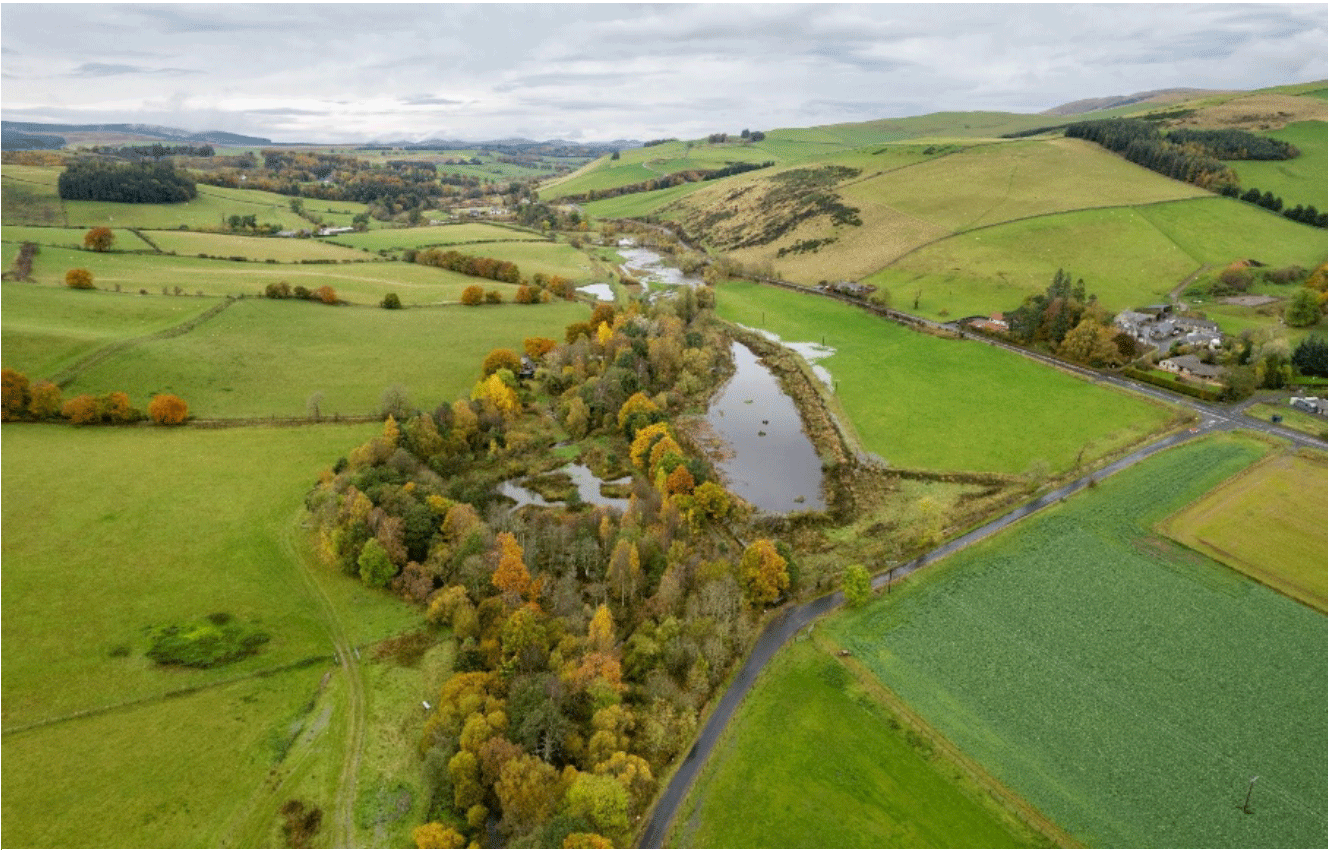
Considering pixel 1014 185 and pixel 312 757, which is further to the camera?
pixel 1014 185

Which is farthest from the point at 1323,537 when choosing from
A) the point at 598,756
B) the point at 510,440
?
the point at 510,440

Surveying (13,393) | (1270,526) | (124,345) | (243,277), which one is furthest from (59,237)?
(1270,526)

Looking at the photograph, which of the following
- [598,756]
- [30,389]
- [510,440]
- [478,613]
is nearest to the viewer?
[598,756]

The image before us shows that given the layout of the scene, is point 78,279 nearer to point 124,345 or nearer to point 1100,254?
point 124,345

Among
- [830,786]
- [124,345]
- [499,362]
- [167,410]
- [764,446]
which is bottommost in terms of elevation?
[830,786]

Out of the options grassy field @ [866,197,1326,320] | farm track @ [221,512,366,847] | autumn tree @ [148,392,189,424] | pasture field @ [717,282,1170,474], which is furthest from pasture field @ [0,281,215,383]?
grassy field @ [866,197,1326,320]

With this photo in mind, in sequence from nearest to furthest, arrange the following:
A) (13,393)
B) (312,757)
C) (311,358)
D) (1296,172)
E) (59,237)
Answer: (312,757) < (13,393) < (311,358) < (59,237) < (1296,172)

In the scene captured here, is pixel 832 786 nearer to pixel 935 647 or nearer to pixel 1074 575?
pixel 935 647
